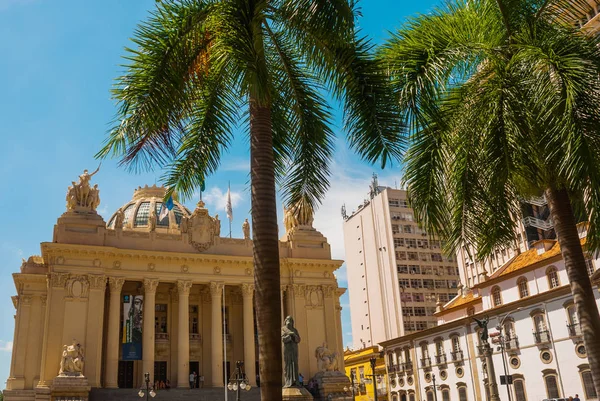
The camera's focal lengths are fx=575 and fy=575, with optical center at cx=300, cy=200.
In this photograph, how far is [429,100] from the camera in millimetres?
11461

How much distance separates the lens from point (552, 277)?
41.0 m

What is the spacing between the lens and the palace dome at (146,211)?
196 feet

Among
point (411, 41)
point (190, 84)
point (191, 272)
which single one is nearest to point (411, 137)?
point (411, 41)

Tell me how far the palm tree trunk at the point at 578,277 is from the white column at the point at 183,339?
132ft

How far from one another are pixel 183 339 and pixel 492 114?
4131cm

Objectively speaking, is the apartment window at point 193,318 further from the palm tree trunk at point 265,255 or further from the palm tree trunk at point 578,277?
→ the palm tree trunk at point 265,255

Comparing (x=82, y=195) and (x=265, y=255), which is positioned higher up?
(x=82, y=195)

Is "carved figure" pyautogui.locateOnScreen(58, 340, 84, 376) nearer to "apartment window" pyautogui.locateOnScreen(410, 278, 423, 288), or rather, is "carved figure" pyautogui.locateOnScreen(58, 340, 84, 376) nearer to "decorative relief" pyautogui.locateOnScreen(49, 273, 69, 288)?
"decorative relief" pyautogui.locateOnScreen(49, 273, 69, 288)

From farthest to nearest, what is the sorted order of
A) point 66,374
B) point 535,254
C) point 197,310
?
1. point 197,310
2. point 535,254
3. point 66,374

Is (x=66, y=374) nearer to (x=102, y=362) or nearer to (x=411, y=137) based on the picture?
(x=102, y=362)

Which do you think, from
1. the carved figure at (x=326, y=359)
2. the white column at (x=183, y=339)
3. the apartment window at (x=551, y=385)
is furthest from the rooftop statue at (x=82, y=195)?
the apartment window at (x=551, y=385)

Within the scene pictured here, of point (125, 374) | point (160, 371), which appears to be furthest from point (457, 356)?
point (125, 374)

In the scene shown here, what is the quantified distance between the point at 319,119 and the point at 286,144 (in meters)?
1.03

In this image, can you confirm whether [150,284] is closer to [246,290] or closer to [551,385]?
[246,290]
